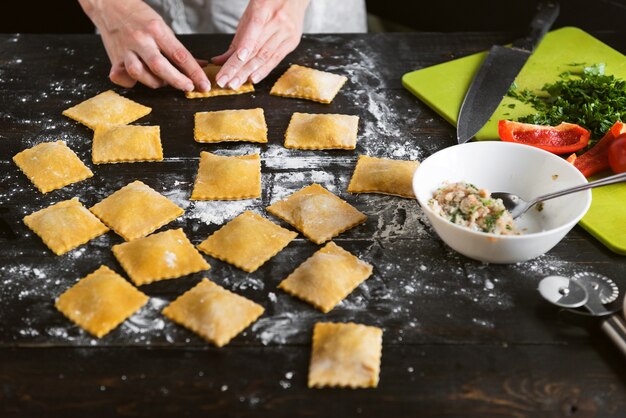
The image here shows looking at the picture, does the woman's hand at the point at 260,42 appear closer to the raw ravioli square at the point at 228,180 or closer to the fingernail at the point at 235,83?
the fingernail at the point at 235,83

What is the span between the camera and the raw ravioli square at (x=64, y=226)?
2125mm

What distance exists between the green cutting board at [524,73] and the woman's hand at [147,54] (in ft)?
3.24

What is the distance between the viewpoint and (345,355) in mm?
1734

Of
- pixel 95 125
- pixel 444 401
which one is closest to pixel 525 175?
pixel 444 401

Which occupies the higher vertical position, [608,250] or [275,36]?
[275,36]

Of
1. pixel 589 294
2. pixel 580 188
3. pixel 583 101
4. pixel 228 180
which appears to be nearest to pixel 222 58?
pixel 228 180

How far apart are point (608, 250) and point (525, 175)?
37cm

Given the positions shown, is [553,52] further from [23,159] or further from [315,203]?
[23,159]

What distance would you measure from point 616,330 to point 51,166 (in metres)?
1.99

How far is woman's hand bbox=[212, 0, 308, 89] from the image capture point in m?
2.95

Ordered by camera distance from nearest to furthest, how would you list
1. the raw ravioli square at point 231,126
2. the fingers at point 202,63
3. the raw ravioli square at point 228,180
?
the raw ravioli square at point 228,180, the raw ravioli square at point 231,126, the fingers at point 202,63

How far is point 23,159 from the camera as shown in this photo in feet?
8.25

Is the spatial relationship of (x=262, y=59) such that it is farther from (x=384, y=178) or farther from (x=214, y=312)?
(x=214, y=312)

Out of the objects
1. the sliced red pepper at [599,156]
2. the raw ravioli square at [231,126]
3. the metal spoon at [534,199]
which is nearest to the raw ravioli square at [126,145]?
the raw ravioli square at [231,126]
